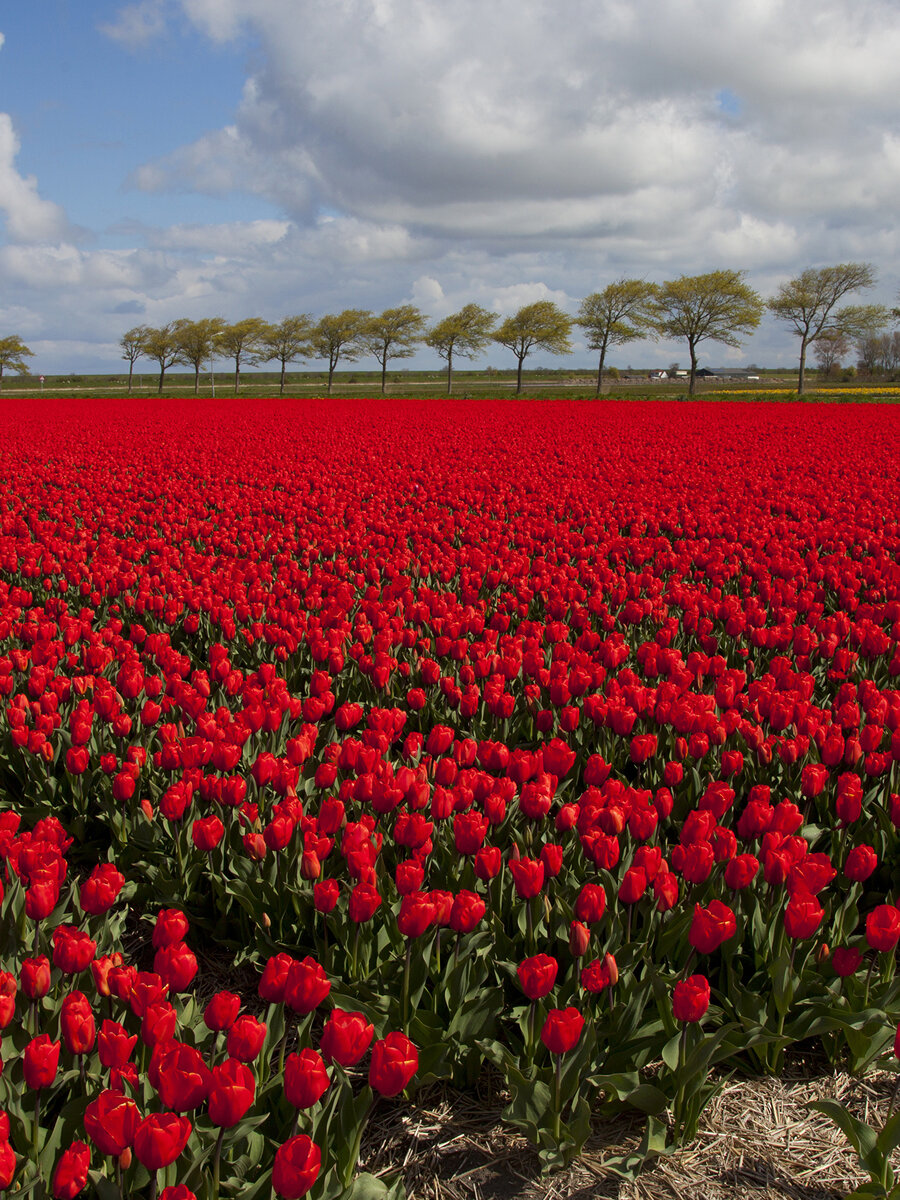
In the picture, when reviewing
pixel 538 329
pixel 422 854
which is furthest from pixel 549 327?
pixel 422 854

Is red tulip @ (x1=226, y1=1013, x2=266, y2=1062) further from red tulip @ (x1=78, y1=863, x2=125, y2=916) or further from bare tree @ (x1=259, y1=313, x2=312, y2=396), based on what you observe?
bare tree @ (x1=259, y1=313, x2=312, y2=396)

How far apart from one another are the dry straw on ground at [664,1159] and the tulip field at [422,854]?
0.21 ft

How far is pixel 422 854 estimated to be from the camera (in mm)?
2742

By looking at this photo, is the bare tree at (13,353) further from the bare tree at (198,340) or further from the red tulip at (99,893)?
the red tulip at (99,893)

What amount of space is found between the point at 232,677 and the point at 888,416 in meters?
28.8

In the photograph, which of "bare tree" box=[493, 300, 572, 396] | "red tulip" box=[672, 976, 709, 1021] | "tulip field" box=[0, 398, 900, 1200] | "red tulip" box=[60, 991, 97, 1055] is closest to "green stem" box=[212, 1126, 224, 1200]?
"tulip field" box=[0, 398, 900, 1200]

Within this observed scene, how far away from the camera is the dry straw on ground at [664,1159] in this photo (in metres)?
2.33

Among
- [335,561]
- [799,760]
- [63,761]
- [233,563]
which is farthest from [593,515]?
[63,761]

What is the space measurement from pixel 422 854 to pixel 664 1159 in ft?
3.66

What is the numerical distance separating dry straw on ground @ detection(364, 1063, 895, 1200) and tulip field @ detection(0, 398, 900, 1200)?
2.5 inches

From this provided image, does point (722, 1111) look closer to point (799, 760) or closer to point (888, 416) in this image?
point (799, 760)

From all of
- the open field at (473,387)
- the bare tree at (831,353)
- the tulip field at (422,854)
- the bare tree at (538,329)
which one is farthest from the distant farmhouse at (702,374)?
the tulip field at (422,854)

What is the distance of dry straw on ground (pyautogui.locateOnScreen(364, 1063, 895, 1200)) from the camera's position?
233 cm

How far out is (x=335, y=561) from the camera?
7.61 metres
